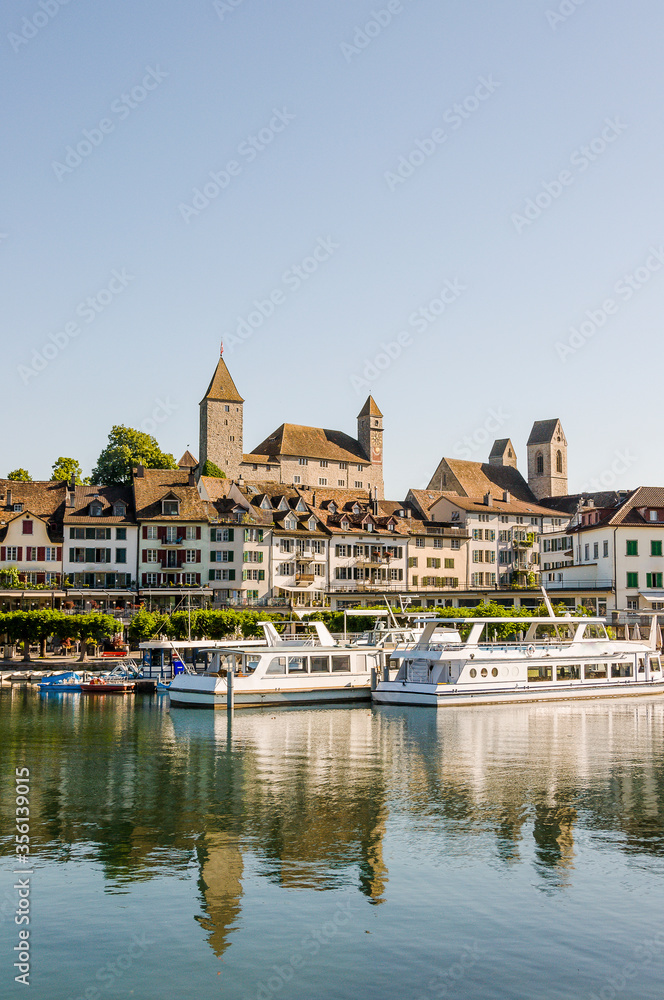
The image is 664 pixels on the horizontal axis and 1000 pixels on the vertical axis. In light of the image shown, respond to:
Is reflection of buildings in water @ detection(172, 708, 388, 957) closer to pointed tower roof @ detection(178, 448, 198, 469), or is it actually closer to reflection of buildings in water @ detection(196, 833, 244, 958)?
reflection of buildings in water @ detection(196, 833, 244, 958)

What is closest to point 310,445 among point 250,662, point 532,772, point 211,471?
point 211,471

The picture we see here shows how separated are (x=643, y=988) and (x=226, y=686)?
146ft

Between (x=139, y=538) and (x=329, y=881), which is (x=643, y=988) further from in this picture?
(x=139, y=538)

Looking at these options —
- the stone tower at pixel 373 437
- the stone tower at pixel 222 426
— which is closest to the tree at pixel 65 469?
the stone tower at pixel 222 426

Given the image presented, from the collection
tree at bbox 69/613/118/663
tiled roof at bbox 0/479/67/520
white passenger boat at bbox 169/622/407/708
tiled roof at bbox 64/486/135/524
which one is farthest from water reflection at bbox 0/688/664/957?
tiled roof at bbox 0/479/67/520

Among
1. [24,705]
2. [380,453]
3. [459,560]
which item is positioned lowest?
[24,705]

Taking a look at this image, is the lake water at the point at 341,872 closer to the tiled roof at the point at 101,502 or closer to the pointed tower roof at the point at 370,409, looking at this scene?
the tiled roof at the point at 101,502

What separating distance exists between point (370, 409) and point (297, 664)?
115 m

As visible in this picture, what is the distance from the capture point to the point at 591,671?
64625 millimetres

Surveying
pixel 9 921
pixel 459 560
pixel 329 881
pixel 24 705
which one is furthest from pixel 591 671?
pixel 459 560

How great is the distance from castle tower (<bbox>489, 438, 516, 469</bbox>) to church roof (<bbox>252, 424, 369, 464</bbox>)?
2521 centimetres

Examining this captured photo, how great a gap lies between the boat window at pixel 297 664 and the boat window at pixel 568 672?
626 inches

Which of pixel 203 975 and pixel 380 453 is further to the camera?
pixel 380 453

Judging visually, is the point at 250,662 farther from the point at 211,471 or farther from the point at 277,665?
the point at 211,471
